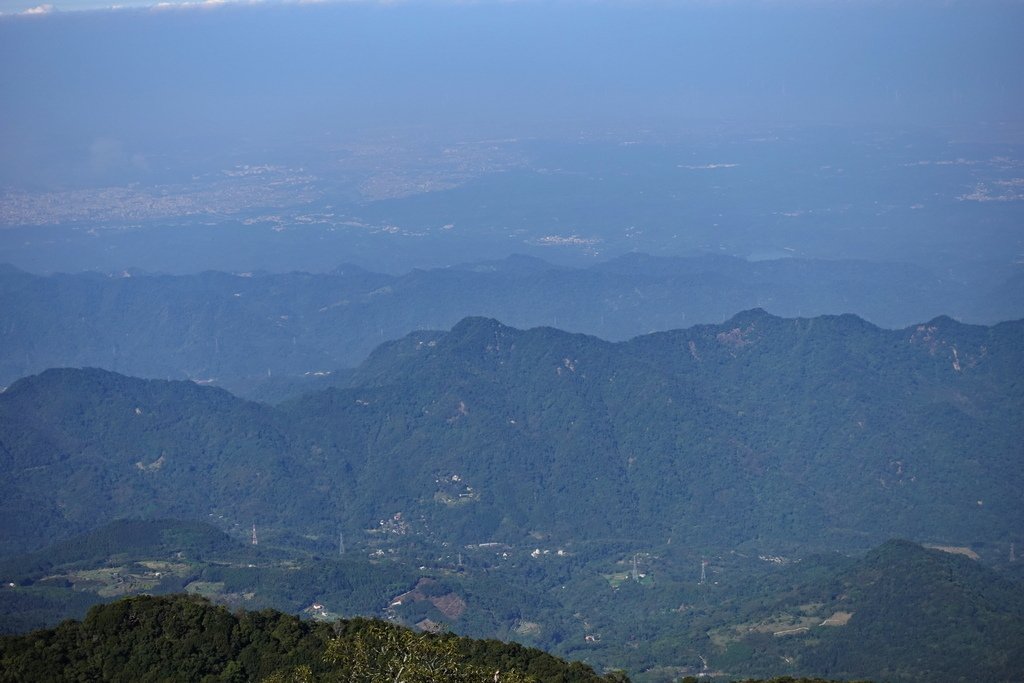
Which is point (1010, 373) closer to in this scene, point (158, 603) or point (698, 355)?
point (698, 355)

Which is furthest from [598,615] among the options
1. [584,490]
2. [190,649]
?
[190,649]

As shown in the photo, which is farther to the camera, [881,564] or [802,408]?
[802,408]

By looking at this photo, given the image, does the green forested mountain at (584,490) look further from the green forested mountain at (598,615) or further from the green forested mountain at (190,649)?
the green forested mountain at (190,649)

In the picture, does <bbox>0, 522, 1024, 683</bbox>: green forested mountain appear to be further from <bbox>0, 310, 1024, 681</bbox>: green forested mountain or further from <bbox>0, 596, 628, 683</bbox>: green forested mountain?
<bbox>0, 310, 1024, 681</bbox>: green forested mountain

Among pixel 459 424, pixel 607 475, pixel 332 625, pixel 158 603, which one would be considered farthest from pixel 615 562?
pixel 158 603

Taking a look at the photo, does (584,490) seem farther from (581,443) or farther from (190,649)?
(190,649)
